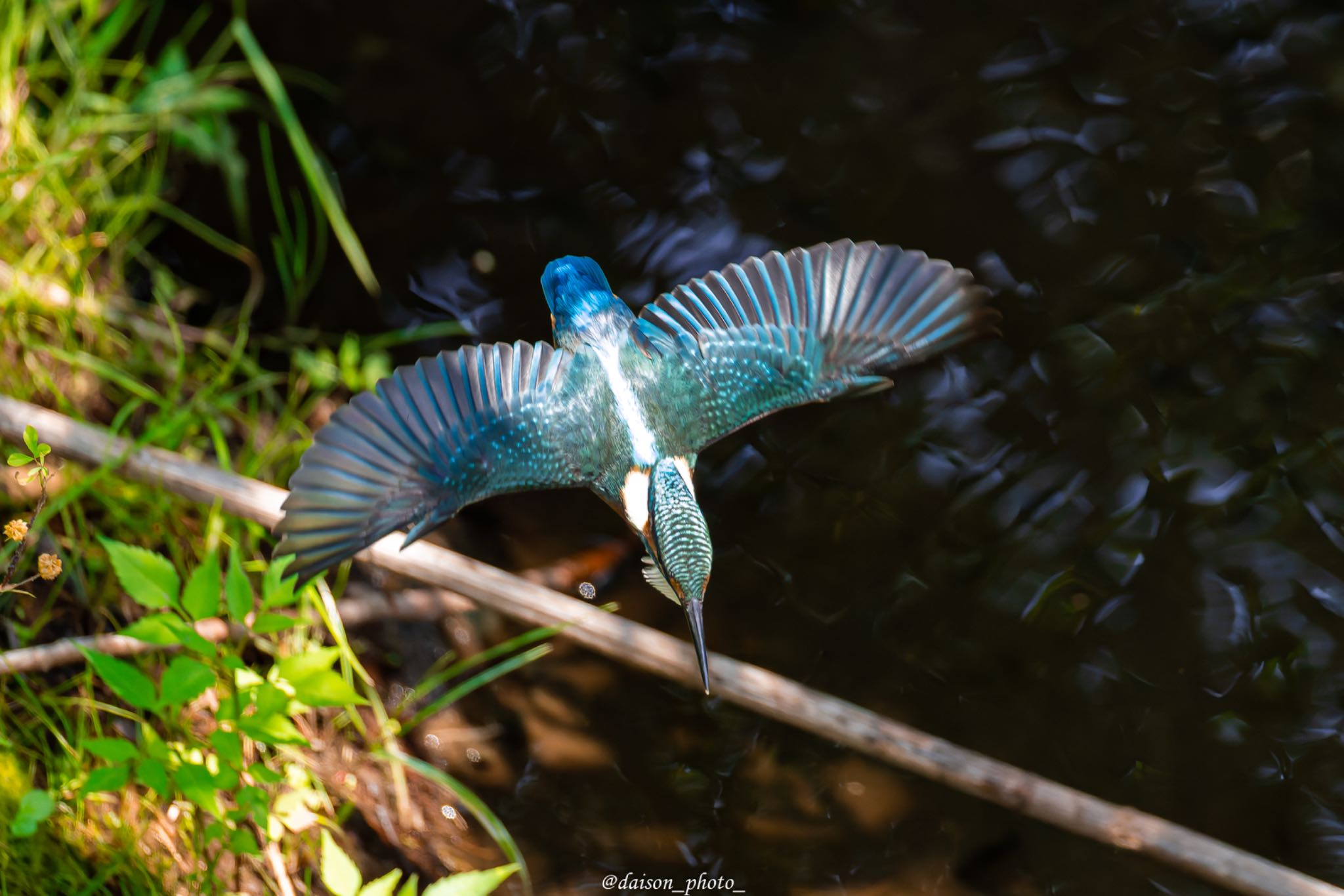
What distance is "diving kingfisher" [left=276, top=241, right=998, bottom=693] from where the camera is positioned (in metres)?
2.16

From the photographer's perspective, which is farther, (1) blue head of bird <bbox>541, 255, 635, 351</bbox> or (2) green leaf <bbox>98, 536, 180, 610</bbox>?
(1) blue head of bird <bbox>541, 255, 635, 351</bbox>

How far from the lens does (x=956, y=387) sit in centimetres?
322

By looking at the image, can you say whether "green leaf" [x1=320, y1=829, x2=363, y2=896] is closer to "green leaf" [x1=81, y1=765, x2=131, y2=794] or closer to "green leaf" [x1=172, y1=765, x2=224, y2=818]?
"green leaf" [x1=172, y1=765, x2=224, y2=818]

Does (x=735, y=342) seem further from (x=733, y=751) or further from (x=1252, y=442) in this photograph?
(x=1252, y=442)

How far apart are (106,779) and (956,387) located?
7.96ft

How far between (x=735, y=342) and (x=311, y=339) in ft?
5.59

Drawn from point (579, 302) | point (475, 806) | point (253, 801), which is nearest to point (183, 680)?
point (253, 801)

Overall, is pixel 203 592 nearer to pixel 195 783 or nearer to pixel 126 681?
pixel 126 681

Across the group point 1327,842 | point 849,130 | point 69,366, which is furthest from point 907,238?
point 69,366

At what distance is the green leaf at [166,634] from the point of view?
205 centimetres

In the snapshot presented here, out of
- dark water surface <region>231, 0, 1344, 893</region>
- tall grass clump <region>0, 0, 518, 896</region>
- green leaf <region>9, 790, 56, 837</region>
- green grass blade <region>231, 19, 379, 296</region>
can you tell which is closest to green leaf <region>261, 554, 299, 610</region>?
tall grass clump <region>0, 0, 518, 896</region>

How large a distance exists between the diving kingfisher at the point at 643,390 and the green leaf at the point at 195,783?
55 centimetres

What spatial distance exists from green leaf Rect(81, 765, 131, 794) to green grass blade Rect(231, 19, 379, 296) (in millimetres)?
1746

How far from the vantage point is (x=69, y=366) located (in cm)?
311
